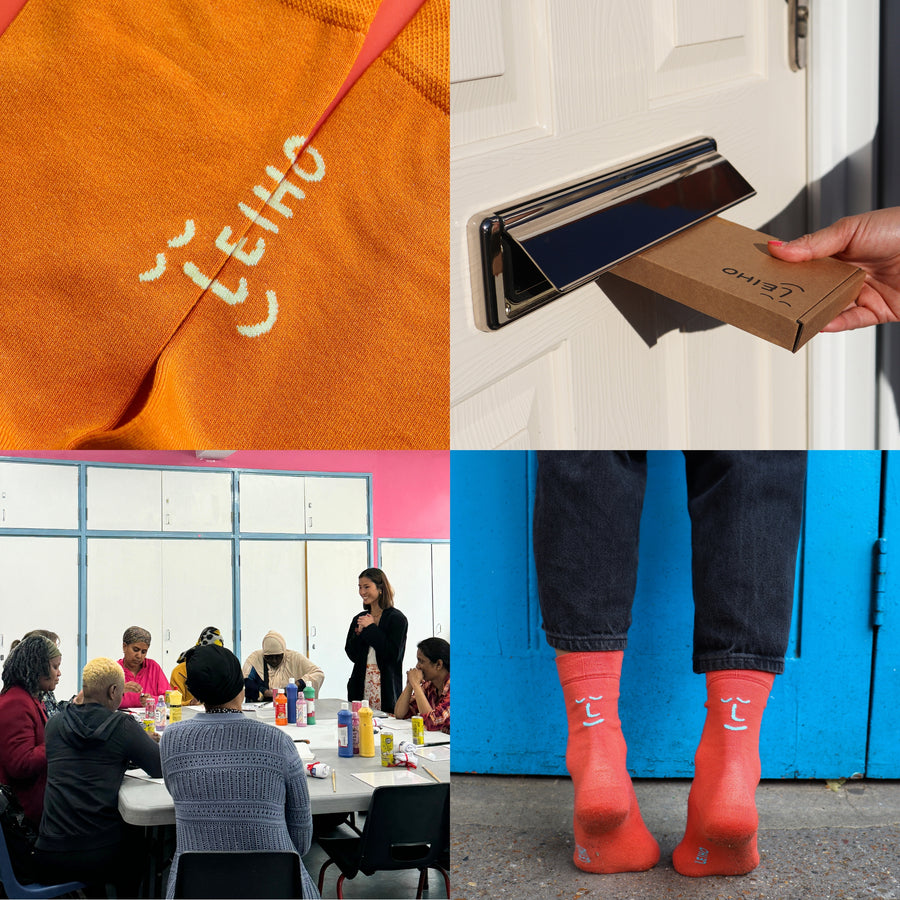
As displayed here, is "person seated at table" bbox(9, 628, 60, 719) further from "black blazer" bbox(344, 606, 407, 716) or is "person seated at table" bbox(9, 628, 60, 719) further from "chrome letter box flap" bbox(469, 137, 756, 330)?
"chrome letter box flap" bbox(469, 137, 756, 330)

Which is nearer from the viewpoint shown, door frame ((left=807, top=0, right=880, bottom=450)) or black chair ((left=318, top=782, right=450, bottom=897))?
black chair ((left=318, top=782, right=450, bottom=897))

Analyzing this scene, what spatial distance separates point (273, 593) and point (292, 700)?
3.4 inches

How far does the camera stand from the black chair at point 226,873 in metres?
0.63

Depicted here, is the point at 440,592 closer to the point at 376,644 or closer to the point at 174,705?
the point at 376,644

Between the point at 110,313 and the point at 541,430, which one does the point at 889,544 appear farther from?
the point at 110,313

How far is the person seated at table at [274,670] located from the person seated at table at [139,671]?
2.6 inches

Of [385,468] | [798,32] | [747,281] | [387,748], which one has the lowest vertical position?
[387,748]

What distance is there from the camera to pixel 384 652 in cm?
66

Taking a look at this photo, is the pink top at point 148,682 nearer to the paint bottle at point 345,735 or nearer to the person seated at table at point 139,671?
the person seated at table at point 139,671

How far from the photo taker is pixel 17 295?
0.79 m

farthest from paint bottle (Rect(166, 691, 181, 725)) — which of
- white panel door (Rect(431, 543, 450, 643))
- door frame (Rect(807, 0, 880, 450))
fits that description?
door frame (Rect(807, 0, 880, 450))

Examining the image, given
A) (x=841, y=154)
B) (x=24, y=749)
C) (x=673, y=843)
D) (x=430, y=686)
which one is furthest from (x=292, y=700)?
(x=841, y=154)

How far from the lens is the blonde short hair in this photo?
65cm

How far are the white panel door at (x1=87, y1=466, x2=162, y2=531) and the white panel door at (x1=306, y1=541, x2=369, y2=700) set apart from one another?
0.13 m
